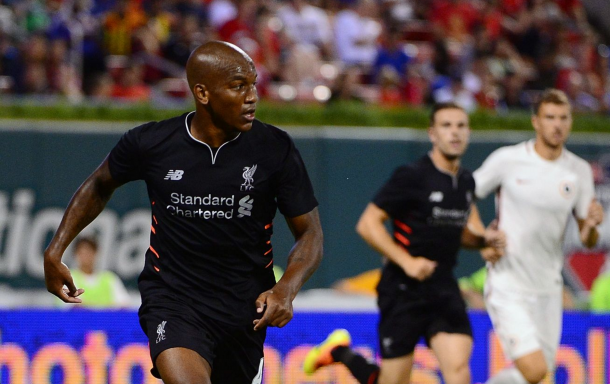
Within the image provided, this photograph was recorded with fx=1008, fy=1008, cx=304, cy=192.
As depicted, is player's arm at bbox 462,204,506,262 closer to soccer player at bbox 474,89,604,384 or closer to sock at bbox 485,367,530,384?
soccer player at bbox 474,89,604,384

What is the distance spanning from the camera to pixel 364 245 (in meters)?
14.2

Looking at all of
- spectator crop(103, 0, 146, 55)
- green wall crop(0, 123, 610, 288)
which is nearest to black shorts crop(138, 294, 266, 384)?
green wall crop(0, 123, 610, 288)

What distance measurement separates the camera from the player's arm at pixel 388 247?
6.94 m

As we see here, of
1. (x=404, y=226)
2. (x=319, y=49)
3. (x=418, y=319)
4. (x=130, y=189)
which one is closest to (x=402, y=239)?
(x=404, y=226)

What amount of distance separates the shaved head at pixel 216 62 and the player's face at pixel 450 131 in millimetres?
2952

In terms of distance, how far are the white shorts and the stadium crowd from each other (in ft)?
26.3

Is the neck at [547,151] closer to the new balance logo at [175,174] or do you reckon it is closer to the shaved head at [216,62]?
the shaved head at [216,62]

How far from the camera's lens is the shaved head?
4.71 meters

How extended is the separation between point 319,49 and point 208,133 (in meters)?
12.0

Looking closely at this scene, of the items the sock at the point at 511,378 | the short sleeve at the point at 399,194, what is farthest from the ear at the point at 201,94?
the sock at the point at 511,378

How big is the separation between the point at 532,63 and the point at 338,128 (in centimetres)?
646

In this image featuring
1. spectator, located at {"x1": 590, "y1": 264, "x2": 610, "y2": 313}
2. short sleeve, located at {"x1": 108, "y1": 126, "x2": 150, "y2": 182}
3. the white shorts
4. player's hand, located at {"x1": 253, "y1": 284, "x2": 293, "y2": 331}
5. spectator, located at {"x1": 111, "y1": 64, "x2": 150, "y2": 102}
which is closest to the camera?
player's hand, located at {"x1": 253, "y1": 284, "x2": 293, "y2": 331}

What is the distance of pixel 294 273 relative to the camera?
4.70 meters

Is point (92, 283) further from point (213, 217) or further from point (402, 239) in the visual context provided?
point (213, 217)
